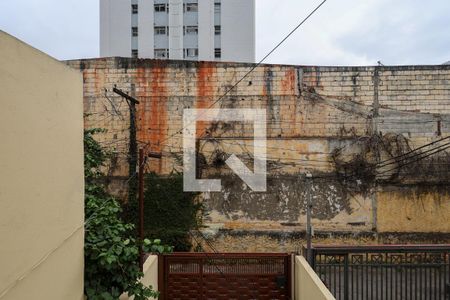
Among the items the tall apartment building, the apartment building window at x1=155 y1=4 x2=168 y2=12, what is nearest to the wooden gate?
the tall apartment building

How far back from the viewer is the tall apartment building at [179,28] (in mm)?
24375

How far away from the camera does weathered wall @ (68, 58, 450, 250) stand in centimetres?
808

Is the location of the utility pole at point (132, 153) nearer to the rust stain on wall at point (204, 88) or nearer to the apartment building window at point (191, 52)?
the rust stain on wall at point (204, 88)

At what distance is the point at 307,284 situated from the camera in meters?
4.70

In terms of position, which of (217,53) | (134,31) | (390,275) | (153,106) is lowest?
(390,275)

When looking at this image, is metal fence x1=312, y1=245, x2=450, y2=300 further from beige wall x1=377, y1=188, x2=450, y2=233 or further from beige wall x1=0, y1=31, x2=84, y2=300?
beige wall x1=377, y1=188, x2=450, y2=233

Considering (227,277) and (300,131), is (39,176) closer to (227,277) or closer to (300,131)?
(227,277)

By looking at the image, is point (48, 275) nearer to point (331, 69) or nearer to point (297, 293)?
point (297, 293)

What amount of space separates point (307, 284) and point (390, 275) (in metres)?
1.07

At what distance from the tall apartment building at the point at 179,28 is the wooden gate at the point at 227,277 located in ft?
66.5

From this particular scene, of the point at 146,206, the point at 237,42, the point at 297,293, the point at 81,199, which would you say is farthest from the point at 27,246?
the point at 237,42

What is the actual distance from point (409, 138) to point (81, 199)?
7511 mm

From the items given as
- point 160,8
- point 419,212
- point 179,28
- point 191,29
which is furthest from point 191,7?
point 419,212

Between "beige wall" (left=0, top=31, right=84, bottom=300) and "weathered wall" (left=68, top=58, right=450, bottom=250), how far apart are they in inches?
215
